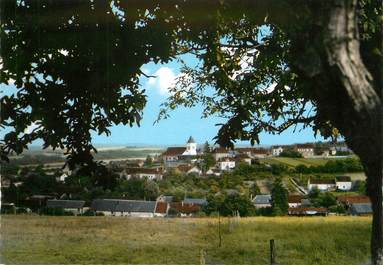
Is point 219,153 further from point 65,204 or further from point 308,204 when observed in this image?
point 65,204

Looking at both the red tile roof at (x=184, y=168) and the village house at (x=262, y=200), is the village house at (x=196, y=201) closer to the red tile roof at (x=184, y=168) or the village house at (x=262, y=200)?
the red tile roof at (x=184, y=168)

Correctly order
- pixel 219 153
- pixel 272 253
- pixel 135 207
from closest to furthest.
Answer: pixel 219 153, pixel 135 207, pixel 272 253

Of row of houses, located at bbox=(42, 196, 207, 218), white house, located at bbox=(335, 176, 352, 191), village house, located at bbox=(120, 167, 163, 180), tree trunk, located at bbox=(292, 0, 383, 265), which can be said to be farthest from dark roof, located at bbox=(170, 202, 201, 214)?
tree trunk, located at bbox=(292, 0, 383, 265)

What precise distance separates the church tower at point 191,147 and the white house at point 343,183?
169cm

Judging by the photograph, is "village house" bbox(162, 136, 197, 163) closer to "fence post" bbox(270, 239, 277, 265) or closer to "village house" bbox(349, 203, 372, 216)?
"fence post" bbox(270, 239, 277, 265)

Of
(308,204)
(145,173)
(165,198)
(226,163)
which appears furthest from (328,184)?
(145,173)

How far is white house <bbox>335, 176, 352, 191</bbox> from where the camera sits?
16.5 feet

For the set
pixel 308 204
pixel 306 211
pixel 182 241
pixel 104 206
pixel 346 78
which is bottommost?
pixel 182 241

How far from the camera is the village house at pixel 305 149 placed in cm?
520

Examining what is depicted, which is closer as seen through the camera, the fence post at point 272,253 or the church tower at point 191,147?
the church tower at point 191,147

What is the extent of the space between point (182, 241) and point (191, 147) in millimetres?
1564

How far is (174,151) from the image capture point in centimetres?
489

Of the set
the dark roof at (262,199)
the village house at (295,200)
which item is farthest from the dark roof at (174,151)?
the village house at (295,200)

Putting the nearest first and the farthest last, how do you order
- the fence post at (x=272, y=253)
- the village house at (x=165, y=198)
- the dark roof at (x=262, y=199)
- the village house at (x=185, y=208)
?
the village house at (x=165, y=198) → the village house at (x=185, y=208) → the dark roof at (x=262, y=199) → the fence post at (x=272, y=253)
